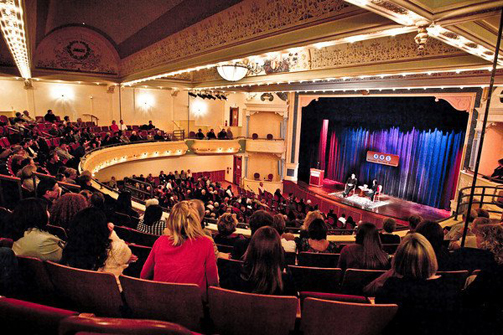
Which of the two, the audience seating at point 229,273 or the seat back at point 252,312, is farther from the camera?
the audience seating at point 229,273

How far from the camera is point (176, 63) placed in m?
8.50

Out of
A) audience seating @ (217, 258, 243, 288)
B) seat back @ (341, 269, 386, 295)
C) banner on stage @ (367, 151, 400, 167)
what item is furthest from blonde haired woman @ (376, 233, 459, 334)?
banner on stage @ (367, 151, 400, 167)

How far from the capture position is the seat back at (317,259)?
2.99 meters

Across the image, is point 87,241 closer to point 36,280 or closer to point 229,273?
point 36,280

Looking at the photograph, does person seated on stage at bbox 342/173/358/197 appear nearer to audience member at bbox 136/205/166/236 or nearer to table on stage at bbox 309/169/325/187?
table on stage at bbox 309/169/325/187

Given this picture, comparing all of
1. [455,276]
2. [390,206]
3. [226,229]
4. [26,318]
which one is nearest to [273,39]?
[226,229]

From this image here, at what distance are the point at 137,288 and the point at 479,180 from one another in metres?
9.84

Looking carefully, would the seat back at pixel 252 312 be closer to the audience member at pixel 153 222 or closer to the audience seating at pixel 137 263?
the audience seating at pixel 137 263

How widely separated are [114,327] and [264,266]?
3.20ft

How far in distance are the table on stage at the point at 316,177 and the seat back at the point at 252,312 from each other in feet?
52.0

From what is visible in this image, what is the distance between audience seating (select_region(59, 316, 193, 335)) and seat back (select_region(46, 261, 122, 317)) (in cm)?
70

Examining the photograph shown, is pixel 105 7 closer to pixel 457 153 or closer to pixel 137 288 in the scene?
pixel 137 288

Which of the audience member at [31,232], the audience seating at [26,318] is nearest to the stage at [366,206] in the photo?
the audience member at [31,232]

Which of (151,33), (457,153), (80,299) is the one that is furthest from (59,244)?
(457,153)
